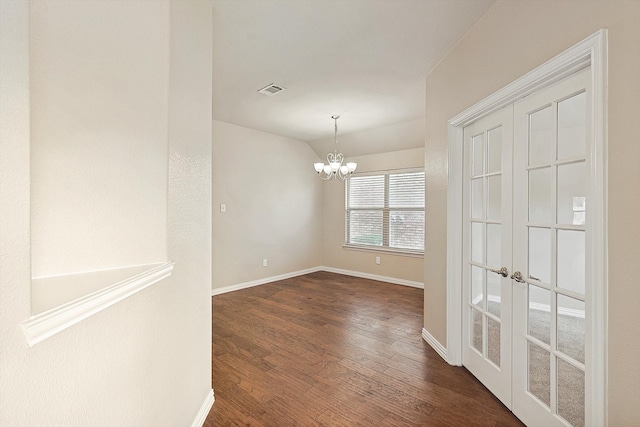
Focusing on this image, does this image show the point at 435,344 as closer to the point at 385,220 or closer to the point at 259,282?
the point at 385,220

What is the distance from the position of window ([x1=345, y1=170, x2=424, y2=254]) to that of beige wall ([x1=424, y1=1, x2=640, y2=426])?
3.07m

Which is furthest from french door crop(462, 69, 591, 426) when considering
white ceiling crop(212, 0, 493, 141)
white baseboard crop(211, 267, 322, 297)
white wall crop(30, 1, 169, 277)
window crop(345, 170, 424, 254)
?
white baseboard crop(211, 267, 322, 297)

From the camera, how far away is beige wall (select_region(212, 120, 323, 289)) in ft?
15.3

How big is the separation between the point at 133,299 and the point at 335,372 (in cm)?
177

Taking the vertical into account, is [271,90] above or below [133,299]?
above

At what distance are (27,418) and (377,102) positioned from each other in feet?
12.8

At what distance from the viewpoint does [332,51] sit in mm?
2541

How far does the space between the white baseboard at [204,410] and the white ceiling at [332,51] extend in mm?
2624

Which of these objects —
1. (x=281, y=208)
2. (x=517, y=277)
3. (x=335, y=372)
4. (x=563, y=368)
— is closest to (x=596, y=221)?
(x=517, y=277)

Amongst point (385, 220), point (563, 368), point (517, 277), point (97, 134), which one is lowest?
point (563, 368)

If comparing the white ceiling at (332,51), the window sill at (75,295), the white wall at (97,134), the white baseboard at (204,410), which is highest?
the white ceiling at (332,51)

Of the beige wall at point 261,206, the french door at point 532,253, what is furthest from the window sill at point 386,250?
the french door at point 532,253

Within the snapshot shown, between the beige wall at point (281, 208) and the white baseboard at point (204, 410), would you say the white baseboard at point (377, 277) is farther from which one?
the white baseboard at point (204, 410)

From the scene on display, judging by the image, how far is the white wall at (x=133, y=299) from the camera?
2.16ft
